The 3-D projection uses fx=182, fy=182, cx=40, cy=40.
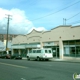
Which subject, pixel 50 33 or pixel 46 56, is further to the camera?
pixel 50 33

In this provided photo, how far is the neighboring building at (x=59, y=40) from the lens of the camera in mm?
33875

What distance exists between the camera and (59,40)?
37.2 m

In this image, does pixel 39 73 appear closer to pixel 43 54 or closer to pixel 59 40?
pixel 43 54

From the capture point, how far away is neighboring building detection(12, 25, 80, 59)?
111 ft

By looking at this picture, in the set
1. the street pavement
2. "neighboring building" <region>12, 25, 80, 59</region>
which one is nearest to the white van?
"neighboring building" <region>12, 25, 80, 59</region>

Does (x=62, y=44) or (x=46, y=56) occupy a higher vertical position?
(x=62, y=44)

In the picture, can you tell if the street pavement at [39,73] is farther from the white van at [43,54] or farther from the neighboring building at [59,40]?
the neighboring building at [59,40]

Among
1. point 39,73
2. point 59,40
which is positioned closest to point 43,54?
point 59,40

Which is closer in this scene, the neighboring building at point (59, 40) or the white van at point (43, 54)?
the white van at point (43, 54)

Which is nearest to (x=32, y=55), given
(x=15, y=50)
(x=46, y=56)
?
(x=46, y=56)

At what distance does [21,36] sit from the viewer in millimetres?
53469

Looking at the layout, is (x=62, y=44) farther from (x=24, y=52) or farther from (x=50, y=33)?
(x=24, y=52)

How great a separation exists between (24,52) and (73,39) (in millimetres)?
20877

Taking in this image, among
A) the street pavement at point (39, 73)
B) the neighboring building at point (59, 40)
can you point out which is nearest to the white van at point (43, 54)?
the neighboring building at point (59, 40)
